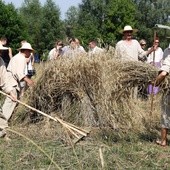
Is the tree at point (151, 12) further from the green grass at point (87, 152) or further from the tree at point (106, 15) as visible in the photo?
the green grass at point (87, 152)

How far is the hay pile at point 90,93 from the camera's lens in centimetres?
699

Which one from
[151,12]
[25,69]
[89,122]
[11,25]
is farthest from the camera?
[151,12]

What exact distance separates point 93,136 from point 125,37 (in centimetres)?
296

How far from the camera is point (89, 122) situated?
24.5 feet

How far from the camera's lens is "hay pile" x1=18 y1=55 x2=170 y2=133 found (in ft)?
22.9

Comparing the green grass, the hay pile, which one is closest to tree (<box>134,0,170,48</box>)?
the hay pile

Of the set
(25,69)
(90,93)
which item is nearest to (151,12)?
(25,69)

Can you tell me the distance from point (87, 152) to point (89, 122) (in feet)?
5.27

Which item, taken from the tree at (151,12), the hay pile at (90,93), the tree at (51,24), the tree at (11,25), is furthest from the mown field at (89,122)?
the tree at (151,12)

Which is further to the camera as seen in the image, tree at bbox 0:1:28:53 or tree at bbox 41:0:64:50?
tree at bbox 41:0:64:50

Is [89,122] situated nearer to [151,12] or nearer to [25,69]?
[25,69]

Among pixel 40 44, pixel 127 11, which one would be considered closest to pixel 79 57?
pixel 40 44

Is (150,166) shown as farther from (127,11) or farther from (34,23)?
(34,23)

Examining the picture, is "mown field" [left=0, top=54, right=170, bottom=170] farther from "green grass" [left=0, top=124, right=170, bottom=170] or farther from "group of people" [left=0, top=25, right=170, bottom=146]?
"group of people" [left=0, top=25, right=170, bottom=146]
